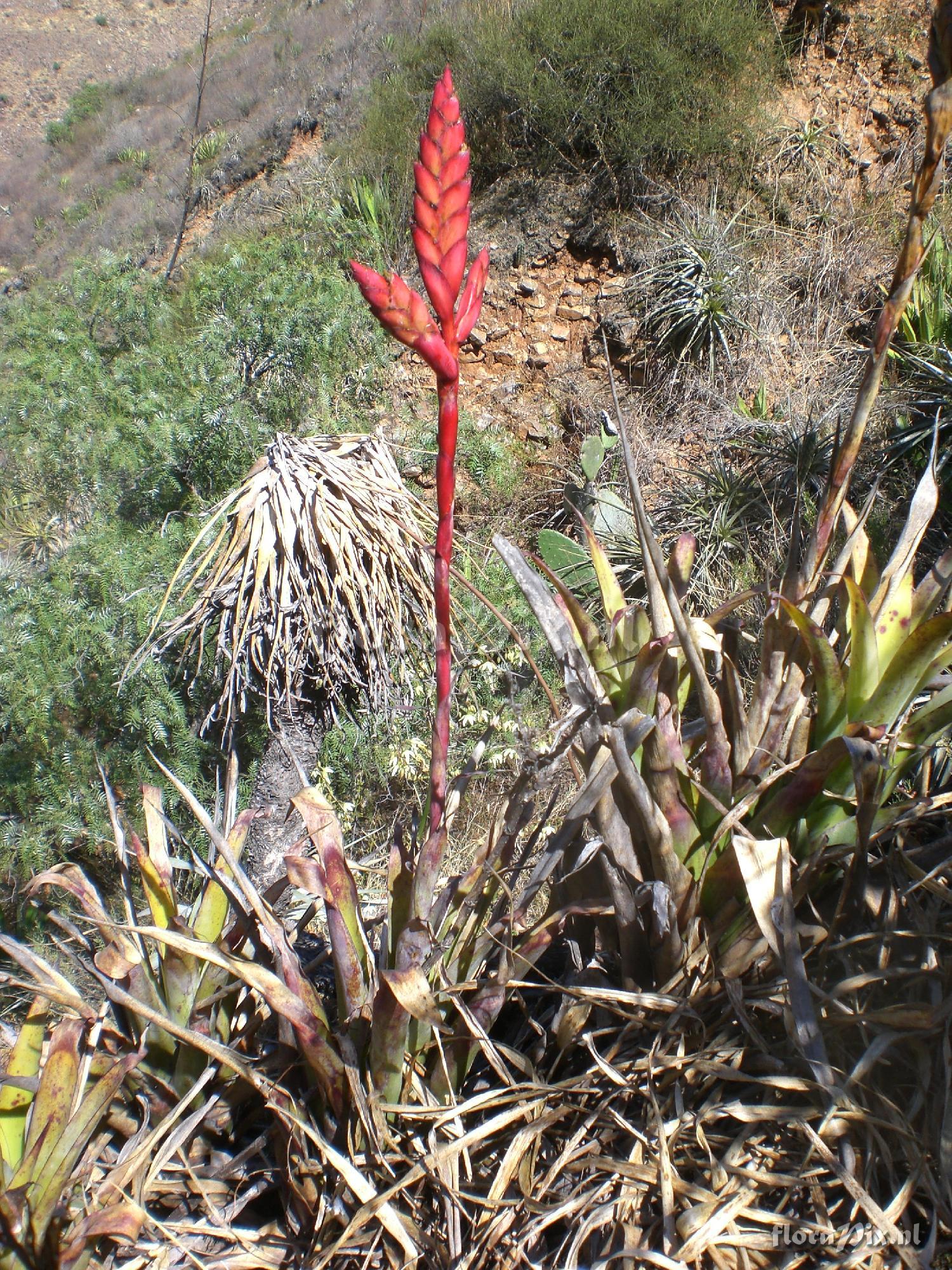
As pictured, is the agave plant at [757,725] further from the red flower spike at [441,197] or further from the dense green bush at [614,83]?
the dense green bush at [614,83]

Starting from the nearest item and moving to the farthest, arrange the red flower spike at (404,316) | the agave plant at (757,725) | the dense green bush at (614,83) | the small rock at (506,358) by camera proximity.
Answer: the red flower spike at (404,316)
the agave plant at (757,725)
the dense green bush at (614,83)
the small rock at (506,358)

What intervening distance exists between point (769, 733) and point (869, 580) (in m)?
0.40

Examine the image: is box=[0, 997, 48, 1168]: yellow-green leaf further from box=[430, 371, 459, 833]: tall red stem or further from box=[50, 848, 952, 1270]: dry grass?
box=[430, 371, 459, 833]: tall red stem

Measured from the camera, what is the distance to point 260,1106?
57.1 inches

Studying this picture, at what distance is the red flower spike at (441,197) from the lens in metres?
0.83

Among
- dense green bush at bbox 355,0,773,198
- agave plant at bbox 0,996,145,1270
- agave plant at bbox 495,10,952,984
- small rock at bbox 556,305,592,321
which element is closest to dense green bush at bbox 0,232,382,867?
small rock at bbox 556,305,592,321

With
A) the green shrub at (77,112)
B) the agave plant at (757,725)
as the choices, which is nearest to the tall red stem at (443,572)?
the agave plant at (757,725)

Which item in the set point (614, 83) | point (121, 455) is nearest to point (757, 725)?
point (121, 455)

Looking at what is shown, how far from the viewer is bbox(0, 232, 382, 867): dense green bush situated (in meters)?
3.76

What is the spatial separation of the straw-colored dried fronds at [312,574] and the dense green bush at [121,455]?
1.09 meters

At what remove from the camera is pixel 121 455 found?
577 cm

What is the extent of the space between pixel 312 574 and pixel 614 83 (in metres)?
7.02

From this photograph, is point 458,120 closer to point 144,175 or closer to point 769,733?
point 769,733

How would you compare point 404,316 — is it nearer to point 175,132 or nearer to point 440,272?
point 440,272
